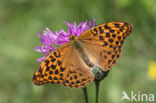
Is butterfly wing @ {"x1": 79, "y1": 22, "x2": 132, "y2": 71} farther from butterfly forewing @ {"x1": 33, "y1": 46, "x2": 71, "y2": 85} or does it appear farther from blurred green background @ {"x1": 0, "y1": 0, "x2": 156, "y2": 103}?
blurred green background @ {"x1": 0, "y1": 0, "x2": 156, "y2": 103}

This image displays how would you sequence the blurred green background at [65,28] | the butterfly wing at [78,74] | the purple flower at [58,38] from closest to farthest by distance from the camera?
the butterfly wing at [78,74] → the purple flower at [58,38] → the blurred green background at [65,28]

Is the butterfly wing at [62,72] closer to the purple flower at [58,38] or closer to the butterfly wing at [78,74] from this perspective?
the butterfly wing at [78,74]

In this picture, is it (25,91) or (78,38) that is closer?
(78,38)

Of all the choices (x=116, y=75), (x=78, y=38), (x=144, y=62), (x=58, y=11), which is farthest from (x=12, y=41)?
(x=78, y=38)

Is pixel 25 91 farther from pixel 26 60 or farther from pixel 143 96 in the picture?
pixel 143 96

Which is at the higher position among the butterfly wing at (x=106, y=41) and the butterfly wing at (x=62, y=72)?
the butterfly wing at (x=106, y=41)

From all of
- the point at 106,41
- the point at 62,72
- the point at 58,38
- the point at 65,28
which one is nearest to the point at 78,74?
the point at 62,72

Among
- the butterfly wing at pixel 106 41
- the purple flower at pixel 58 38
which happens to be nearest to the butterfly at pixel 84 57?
the butterfly wing at pixel 106 41

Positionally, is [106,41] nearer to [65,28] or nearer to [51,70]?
[51,70]
